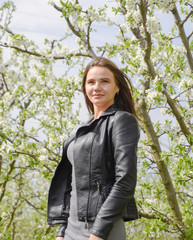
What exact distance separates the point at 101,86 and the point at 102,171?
1.74ft

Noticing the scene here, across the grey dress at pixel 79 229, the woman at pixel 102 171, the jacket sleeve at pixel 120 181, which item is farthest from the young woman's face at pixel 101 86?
the grey dress at pixel 79 229

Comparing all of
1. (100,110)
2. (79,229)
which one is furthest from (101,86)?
(79,229)

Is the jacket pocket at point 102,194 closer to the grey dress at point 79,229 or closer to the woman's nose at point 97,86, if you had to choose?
the grey dress at point 79,229

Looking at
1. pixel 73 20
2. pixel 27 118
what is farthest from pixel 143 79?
pixel 27 118

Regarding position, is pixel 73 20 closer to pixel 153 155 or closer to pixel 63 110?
pixel 63 110

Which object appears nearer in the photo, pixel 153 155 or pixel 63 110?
pixel 153 155

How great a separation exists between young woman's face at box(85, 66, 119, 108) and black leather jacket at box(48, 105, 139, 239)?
0.10m

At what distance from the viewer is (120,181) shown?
1.48 meters

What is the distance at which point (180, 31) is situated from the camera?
193 inches

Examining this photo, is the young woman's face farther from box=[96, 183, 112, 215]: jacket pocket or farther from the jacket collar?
box=[96, 183, 112, 215]: jacket pocket

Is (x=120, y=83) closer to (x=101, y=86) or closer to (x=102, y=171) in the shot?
(x=101, y=86)

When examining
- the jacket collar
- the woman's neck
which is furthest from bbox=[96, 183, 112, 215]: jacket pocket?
the woman's neck

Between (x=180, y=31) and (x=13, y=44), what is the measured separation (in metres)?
2.57

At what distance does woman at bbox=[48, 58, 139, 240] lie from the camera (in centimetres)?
148
